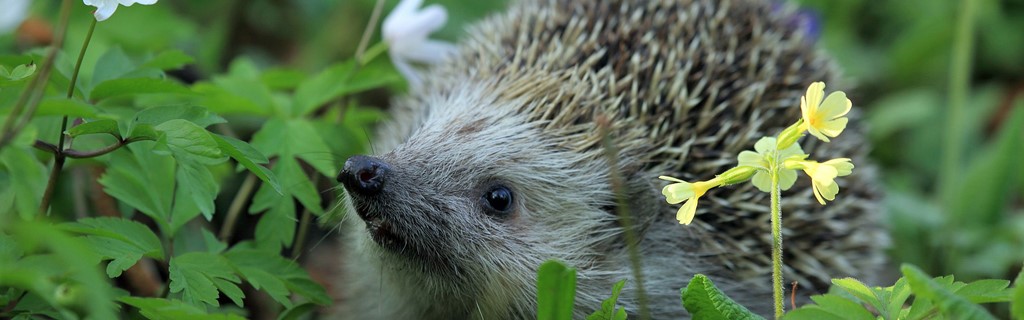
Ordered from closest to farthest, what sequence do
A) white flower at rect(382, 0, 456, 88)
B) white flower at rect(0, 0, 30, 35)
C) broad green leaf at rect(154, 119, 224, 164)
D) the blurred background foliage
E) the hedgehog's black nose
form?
broad green leaf at rect(154, 119, 224, 164)
the hedgehog's black nose
white flower at rect(382, 0, 456, 88)
white flower at rect(0, 0, 30, 35)
the blurred background foliage

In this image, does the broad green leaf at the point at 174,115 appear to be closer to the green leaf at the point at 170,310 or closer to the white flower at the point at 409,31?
the green leaf at the point at 170,310

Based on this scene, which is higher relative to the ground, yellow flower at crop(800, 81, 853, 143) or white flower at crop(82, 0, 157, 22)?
yellow flower at crop(800, 81, 853, 143)

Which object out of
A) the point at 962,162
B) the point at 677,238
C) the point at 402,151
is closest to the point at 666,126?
the point at 677,238

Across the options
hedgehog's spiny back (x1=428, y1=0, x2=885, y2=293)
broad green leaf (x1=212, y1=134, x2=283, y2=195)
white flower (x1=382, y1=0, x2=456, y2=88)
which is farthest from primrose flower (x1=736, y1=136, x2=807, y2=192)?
white flower (x1=382, y1=0, x2=456, y2=88)

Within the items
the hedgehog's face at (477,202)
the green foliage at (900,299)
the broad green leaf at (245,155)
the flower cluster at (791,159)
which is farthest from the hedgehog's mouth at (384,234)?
the green foliage at (900,299)

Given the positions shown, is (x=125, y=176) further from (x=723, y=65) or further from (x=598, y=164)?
(x=723, y=65)

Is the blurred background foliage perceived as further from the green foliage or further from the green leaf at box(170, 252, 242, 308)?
the green foliage

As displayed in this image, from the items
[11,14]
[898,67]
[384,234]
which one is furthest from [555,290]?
[898,67]
